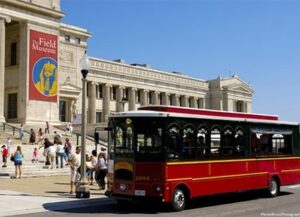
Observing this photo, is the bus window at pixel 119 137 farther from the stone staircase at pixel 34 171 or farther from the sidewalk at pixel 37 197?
the stone staircase at pixel 34 171

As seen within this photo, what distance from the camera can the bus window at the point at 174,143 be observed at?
13.9m

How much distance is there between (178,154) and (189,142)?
0.55m

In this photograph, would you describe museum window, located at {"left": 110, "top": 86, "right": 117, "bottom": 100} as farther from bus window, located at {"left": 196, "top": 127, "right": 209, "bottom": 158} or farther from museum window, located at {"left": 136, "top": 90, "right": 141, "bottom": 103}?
bus window, located at {"left": 196, "top": 127, "right": 209, "bottom": 158}

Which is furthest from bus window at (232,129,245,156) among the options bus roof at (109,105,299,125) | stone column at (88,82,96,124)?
stone column at (88,82,96,124)

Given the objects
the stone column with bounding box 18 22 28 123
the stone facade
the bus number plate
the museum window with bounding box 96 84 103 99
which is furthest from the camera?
the museum window with bounding box 96 84 103 99

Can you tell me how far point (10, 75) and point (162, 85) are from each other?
35.4 metres

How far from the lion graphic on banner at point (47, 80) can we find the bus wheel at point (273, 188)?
33371 mm

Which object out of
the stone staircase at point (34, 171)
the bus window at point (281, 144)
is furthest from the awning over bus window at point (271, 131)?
the stone staircase at point (34, 171)

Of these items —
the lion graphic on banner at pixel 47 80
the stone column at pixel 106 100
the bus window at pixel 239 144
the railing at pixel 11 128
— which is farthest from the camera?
the stone column at pixel 106 100

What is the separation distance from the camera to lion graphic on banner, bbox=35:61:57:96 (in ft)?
157

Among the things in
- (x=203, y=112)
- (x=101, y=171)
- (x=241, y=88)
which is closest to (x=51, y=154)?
(x=101, y=171)

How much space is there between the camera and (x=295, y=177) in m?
19.5

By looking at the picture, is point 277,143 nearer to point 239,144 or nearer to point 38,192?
point 239,144

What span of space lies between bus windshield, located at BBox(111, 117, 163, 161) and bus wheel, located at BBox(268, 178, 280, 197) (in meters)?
6.21
